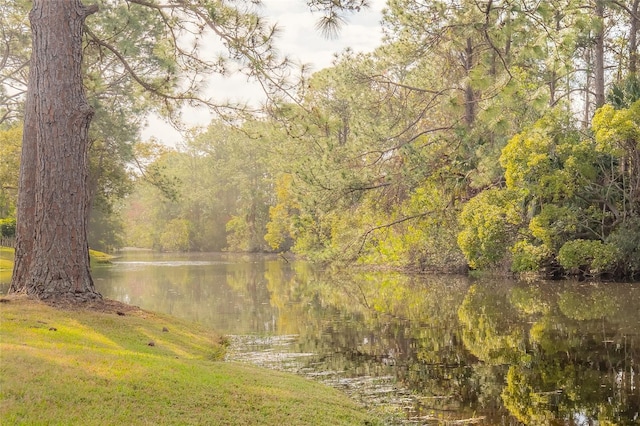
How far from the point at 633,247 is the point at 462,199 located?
24.8ft

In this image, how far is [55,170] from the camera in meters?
11.0

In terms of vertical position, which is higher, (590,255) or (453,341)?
(590,255)

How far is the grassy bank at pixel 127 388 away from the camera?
554 centimetres

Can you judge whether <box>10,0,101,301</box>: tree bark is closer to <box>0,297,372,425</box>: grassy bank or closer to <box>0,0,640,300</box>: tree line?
<box>0,297,372,425</box>: grassy bank

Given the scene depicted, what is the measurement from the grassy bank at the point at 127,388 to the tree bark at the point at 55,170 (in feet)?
5.36

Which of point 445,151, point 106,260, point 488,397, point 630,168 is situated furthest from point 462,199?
point 106,260

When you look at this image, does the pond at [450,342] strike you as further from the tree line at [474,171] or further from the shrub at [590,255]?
the tree line at [474,171]

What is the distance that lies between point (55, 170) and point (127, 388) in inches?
238

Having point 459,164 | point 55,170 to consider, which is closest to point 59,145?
point 55,170

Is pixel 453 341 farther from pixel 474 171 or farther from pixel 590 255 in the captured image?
pixel 474 171

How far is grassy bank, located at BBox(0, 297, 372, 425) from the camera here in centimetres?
554

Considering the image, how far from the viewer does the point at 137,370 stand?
686 centimetres

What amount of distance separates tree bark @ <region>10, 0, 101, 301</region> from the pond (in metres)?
3.37

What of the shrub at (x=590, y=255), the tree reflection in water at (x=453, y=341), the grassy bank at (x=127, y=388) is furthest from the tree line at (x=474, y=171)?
the grassy bank at (x=127, y=388)
